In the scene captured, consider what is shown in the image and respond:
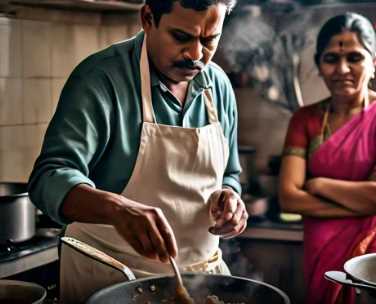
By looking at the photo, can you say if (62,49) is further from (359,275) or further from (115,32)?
(359,275)

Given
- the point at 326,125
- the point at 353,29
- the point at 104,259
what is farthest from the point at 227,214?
the point at 353,29

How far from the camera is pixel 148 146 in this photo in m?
1.62

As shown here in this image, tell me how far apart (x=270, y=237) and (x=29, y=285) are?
172cm

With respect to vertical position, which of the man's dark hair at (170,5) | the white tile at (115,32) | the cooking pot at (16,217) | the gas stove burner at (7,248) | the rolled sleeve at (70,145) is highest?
the man's dark hair at (170,5)

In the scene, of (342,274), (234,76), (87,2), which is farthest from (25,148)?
(342,274)

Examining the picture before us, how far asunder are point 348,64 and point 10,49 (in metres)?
1.39

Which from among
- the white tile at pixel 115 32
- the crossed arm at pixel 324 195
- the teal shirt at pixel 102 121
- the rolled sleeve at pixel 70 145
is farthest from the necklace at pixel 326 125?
the rolled sleeve at pixel 70 145

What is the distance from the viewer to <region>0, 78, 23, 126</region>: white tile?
2674mm

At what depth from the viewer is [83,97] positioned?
1.50 meters

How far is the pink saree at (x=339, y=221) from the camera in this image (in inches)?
100

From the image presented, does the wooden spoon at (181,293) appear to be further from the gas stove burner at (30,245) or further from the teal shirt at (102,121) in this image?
the gas stove burner at (30,245)

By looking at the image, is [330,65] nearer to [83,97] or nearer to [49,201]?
[83,97]

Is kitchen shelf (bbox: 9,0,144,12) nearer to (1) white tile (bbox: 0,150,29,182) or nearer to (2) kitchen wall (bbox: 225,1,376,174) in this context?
(2) kitchen wall (bbox: 225,1,376,174)

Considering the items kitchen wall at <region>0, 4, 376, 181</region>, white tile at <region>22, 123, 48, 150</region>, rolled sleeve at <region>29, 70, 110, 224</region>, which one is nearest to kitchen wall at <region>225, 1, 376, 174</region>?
kitchen wall at <region>0, 4, 376, 181</region>
